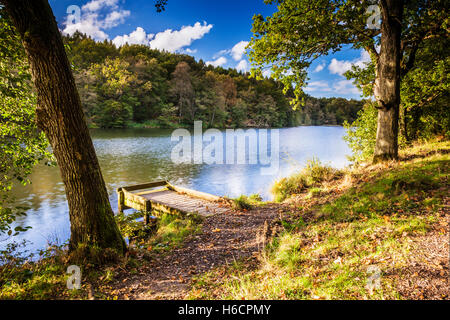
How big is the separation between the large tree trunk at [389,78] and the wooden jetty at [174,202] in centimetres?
580

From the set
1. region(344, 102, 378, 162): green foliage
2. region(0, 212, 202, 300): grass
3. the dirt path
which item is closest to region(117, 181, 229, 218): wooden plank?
the dirt path

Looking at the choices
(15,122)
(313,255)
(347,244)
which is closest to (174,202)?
(15,122)

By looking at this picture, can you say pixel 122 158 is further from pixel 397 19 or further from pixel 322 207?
pixel 397 19

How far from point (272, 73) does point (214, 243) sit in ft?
24.1

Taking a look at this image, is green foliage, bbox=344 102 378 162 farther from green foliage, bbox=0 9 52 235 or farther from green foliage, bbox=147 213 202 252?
green foliage, bbox=0 9 52 235

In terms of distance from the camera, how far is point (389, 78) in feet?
25.9

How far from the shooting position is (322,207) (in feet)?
20.5

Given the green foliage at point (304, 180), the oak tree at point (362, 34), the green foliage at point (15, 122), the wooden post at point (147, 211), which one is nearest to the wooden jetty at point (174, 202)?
the wooden post at point (147, 211)

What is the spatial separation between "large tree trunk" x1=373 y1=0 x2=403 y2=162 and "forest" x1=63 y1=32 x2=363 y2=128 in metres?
31.4

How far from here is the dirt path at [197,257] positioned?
370cm

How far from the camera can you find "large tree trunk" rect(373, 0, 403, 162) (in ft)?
25.2

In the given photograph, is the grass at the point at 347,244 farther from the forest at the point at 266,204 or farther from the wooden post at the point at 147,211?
the wooden post at the point at 147,211
